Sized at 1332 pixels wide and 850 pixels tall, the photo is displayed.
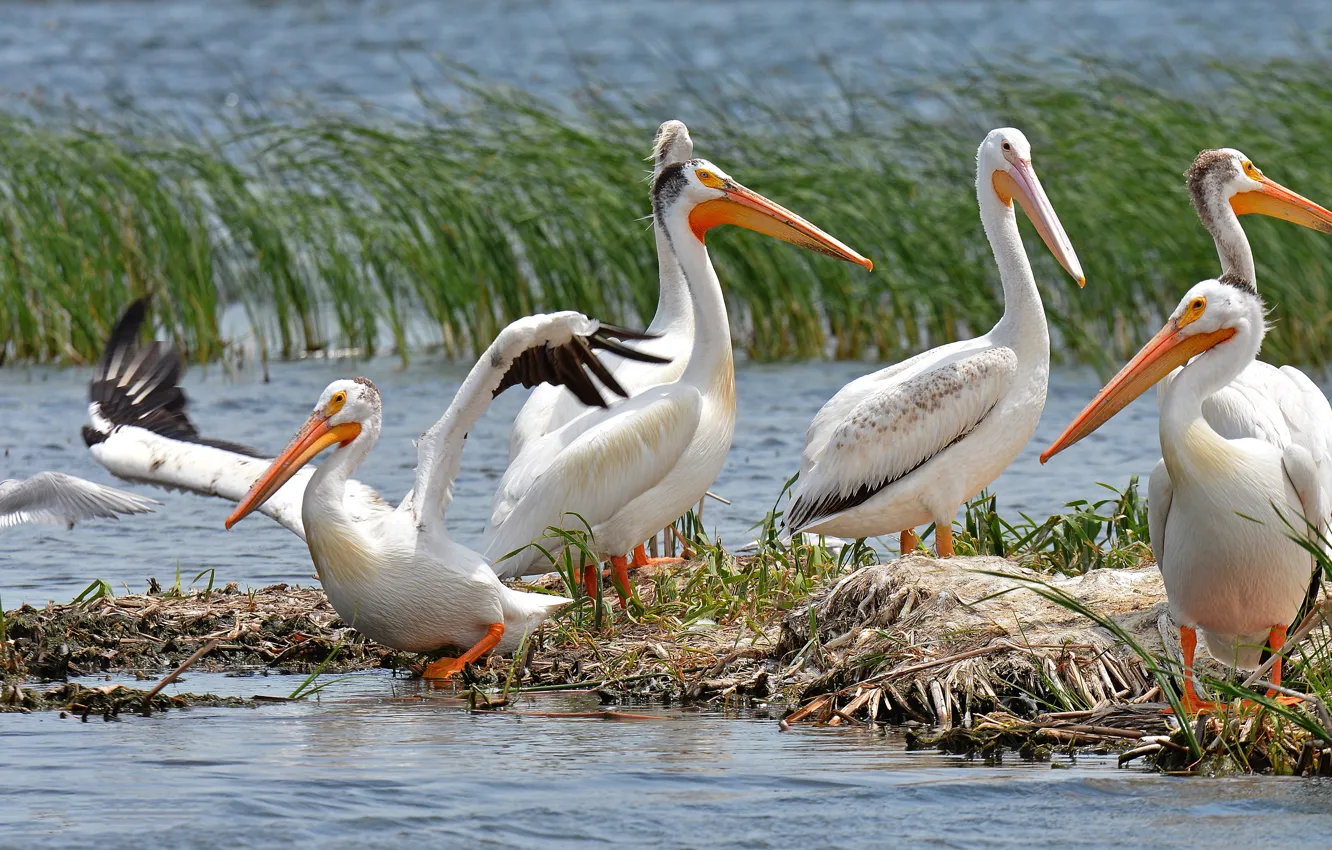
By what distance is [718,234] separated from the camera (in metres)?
12.4

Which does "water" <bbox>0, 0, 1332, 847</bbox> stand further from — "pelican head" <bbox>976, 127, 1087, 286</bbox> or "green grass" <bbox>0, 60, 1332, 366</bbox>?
"pelican head" <bbox>976, 127, 1087, 286</bbox>

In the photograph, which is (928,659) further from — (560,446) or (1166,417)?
(560,446)

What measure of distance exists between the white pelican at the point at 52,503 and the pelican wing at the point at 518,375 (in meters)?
1.12

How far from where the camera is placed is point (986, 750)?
5.15 m

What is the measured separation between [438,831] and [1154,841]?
5.05 feet

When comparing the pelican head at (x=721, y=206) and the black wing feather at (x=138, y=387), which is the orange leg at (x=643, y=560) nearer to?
the pelican head at (x=721, y=206)

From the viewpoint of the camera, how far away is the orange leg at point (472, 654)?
641 cm

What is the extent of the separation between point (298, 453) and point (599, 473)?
0.97 m

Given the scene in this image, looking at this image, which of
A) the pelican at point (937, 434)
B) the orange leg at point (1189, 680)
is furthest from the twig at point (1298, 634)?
the pelican at point (937, 434)

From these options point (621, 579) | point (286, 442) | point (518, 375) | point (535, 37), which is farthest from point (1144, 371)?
point (535, 37)

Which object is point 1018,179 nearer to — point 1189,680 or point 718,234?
point 1189,680

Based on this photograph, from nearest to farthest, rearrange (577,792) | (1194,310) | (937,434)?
1. (577,792)
2. (1194,310)
3. (937,434)

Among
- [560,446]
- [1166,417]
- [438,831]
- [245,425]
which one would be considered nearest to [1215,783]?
[1166,417]

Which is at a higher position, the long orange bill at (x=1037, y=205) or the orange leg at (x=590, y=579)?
the long orange bill at (x=1037, y=205)
